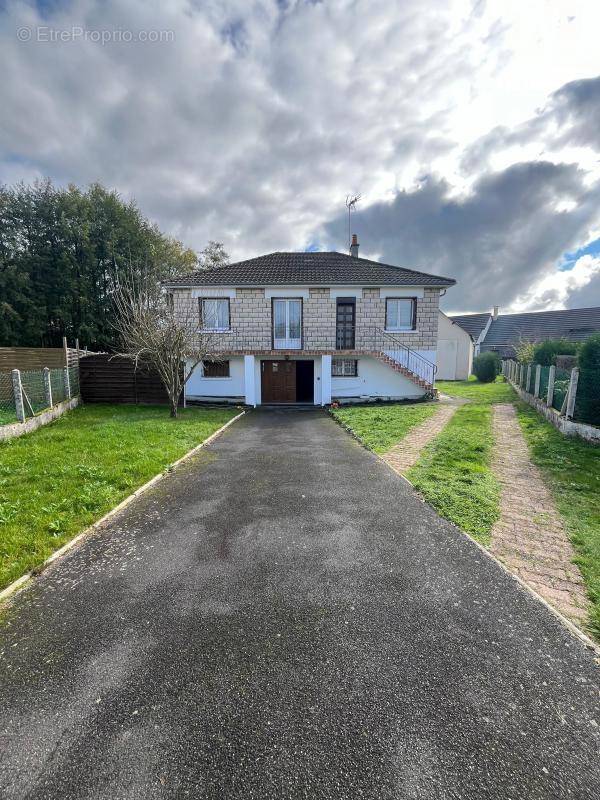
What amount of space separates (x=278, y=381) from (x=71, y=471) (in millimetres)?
11890

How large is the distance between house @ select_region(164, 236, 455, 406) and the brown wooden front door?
0.05 m

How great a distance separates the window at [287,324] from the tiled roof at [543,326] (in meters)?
26.8

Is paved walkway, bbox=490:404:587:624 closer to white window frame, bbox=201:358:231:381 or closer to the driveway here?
the driveway

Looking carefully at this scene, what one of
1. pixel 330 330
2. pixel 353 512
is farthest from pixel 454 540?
pixel 330 330

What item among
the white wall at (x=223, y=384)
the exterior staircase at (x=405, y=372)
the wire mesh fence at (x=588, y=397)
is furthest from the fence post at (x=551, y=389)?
the white wall at (x=223, y=384)

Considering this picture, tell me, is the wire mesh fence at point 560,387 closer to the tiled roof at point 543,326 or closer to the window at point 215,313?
the window at point 215,313

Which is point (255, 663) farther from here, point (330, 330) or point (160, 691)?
point (330, 330)

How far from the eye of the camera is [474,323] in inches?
1593

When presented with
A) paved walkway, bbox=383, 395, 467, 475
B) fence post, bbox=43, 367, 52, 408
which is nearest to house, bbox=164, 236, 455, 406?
paved walkway, bbox=383, 395, 467, 475

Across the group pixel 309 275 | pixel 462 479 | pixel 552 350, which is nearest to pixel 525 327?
pixel 552 350

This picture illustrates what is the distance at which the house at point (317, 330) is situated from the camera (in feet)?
55.9

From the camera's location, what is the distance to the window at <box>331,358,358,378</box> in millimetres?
17547

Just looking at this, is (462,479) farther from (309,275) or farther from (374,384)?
Result: (309,275)

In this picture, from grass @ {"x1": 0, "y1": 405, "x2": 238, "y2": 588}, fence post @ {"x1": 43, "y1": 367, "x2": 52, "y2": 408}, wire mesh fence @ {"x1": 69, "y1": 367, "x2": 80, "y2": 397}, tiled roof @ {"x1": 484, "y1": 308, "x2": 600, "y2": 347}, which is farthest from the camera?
tiled roof @ {"x1": 484, "y1": 308, "x2": 600, "y2": 347}
